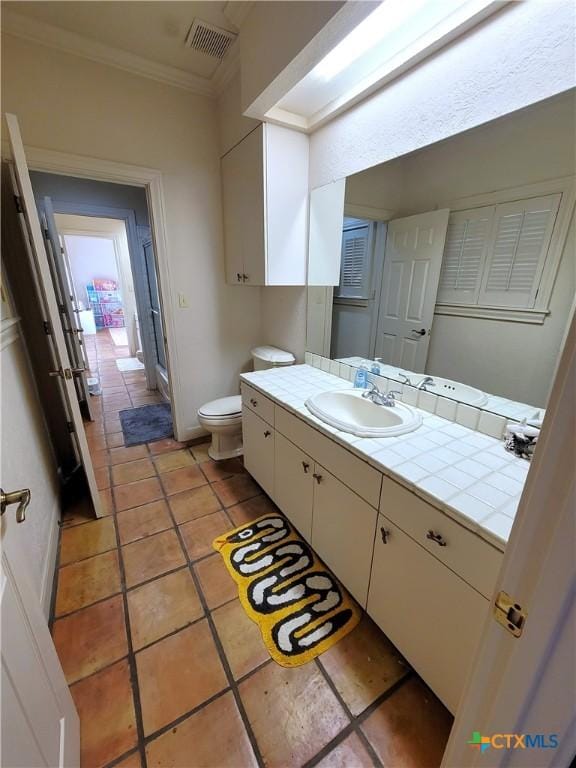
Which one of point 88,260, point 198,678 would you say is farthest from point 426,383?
point 88,260

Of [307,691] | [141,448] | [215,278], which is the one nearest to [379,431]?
[307,691]

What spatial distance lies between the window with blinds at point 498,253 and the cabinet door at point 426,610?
0.96 meters

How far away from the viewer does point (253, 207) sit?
6.54 ft

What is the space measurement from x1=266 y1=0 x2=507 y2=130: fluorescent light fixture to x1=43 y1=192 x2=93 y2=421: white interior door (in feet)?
7.78

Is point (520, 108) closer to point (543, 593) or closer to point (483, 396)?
point (483, 396)

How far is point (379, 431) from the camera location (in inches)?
49.0

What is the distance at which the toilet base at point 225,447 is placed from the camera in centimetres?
250

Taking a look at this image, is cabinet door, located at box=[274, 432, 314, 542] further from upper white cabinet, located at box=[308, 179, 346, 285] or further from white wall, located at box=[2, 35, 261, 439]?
white wall, located at box=[2, 35, 261, 439]

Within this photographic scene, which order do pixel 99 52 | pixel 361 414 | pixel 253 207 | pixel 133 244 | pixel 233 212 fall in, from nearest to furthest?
pixel 361 414 < pixel 99 52 < pixel 253 207 < pixel 233 212 < pixel 133 244

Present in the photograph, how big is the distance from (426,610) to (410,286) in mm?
1326

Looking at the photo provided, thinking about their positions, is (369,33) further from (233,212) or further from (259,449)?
(259,449)

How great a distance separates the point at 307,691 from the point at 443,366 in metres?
1.38

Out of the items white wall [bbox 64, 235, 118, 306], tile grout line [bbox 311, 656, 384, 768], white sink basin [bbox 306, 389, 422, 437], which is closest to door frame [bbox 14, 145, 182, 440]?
white sink basin [bbox 306, 389, 422, 437]

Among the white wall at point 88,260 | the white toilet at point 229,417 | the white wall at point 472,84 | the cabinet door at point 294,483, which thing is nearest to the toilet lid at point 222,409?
the white toilet at point 229,417
